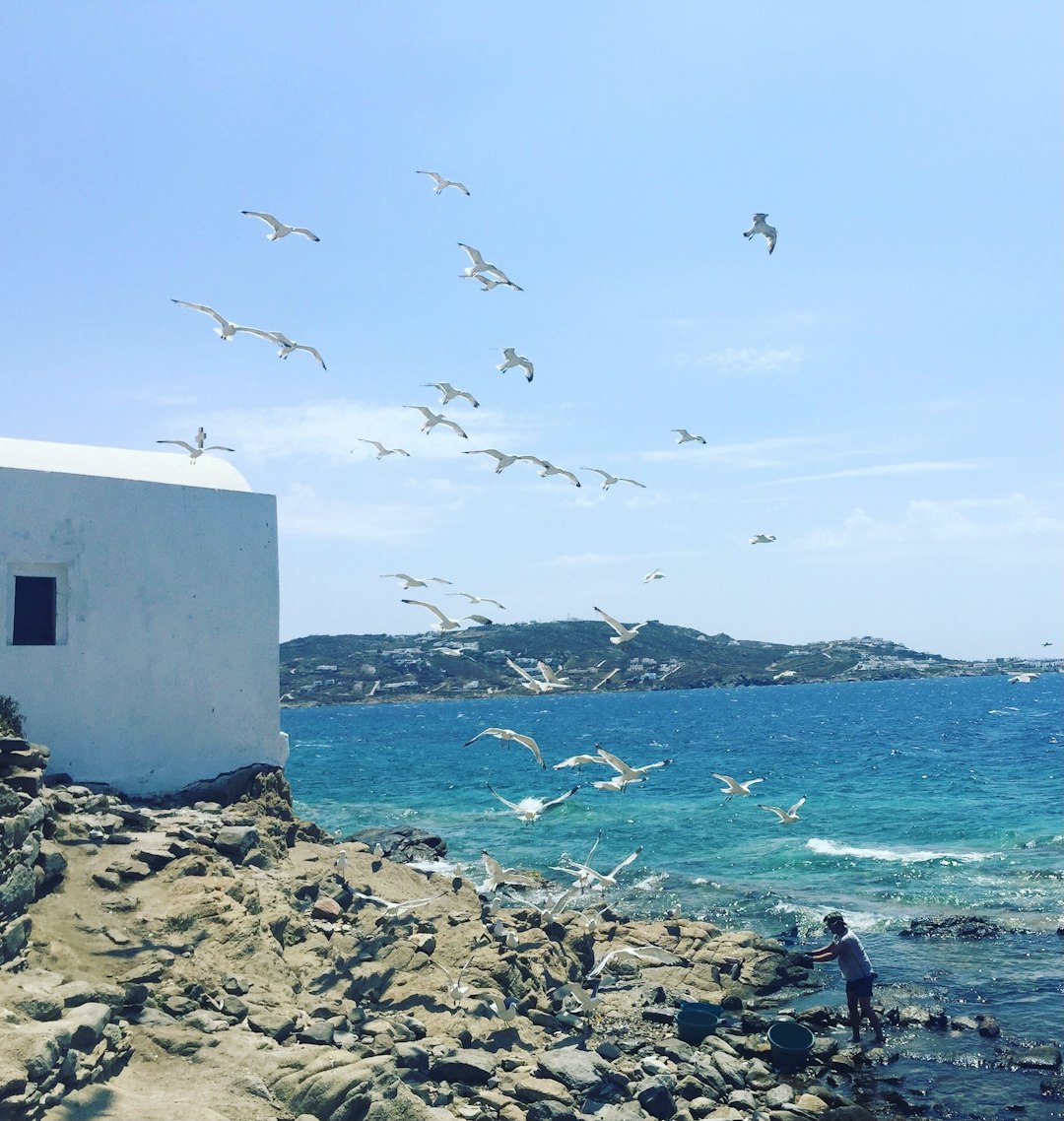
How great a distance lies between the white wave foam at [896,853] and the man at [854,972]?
12.9m

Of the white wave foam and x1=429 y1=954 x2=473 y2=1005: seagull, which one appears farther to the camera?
the white wave foam

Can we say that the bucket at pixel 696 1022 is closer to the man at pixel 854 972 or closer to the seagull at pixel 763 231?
the man at pixel 854 972

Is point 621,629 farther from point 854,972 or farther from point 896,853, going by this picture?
point 896,853

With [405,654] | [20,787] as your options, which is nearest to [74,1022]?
[20,787]

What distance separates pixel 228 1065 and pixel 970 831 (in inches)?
1079

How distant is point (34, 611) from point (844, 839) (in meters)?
23.6

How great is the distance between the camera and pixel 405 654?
109500 mm

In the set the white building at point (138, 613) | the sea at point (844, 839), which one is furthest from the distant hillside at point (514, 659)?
the white building at point (138, 613)

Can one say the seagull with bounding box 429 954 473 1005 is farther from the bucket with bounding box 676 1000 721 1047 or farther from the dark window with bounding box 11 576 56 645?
the dark window with bounding box 11 576 56 645

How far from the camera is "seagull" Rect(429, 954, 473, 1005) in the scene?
12.3m

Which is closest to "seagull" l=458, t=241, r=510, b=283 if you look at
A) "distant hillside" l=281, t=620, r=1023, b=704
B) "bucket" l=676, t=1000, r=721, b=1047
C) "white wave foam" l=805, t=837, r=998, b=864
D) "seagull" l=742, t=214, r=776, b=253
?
"seagull" l=742, t=214, r=776, b=253

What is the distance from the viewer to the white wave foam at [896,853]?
26.3 metres

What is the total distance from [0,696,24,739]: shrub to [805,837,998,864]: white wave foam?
20.9 m

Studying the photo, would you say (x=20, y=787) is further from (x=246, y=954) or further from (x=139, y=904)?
(x=246, y=954)
